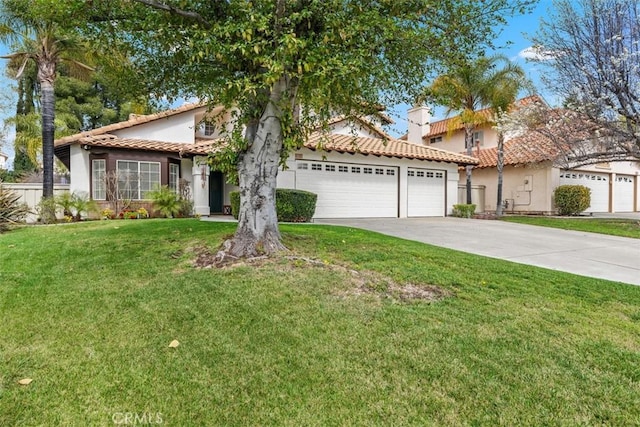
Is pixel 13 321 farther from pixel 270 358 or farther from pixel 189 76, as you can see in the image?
pixel 189 76

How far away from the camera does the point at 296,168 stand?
49.8ft

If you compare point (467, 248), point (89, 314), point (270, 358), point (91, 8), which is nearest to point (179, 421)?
point (270, 358)

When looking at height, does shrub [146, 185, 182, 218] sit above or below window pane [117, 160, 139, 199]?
A: below

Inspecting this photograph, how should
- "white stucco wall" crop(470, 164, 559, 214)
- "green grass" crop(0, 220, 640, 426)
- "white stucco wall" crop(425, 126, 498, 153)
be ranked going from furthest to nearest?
"white stucco wall" crop(425, 126, 498, 153) → "white stucco wall" crop(470, 164, 559, 214) → "green grass" crop(0, 220, 640, 426)

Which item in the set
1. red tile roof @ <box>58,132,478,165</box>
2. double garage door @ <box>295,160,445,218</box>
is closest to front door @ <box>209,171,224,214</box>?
red tile roof @ <box>58,132,478,165</box>

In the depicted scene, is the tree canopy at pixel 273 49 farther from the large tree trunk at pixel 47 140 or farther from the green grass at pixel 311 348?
the large tree trunk at pixel 47 140

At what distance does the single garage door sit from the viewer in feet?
51.1

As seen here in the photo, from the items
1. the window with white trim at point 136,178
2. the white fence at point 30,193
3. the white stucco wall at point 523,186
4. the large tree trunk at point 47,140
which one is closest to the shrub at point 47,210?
the large tree trunk at point 47,140

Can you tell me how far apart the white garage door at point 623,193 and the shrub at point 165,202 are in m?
26.7

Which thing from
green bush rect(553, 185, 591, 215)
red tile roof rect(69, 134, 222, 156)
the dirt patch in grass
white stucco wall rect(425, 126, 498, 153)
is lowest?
the dirt patch in grass

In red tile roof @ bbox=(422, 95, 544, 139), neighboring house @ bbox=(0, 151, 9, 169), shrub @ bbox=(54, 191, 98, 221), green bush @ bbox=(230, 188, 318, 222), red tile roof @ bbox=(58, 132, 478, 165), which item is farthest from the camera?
neighboring house @ bbox=(0, 151, 9, 169)

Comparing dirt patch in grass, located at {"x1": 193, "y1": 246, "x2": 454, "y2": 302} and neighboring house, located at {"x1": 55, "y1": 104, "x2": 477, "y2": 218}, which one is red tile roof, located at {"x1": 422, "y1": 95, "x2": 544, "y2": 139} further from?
dirt patch in grass, located at {"x1": 193, "y1": 246, "x2": 454, "y2": 302}

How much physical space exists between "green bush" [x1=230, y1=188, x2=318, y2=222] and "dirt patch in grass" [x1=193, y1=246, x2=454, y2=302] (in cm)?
610

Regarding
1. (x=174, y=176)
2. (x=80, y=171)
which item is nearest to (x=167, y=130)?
(x=174, y=176)
